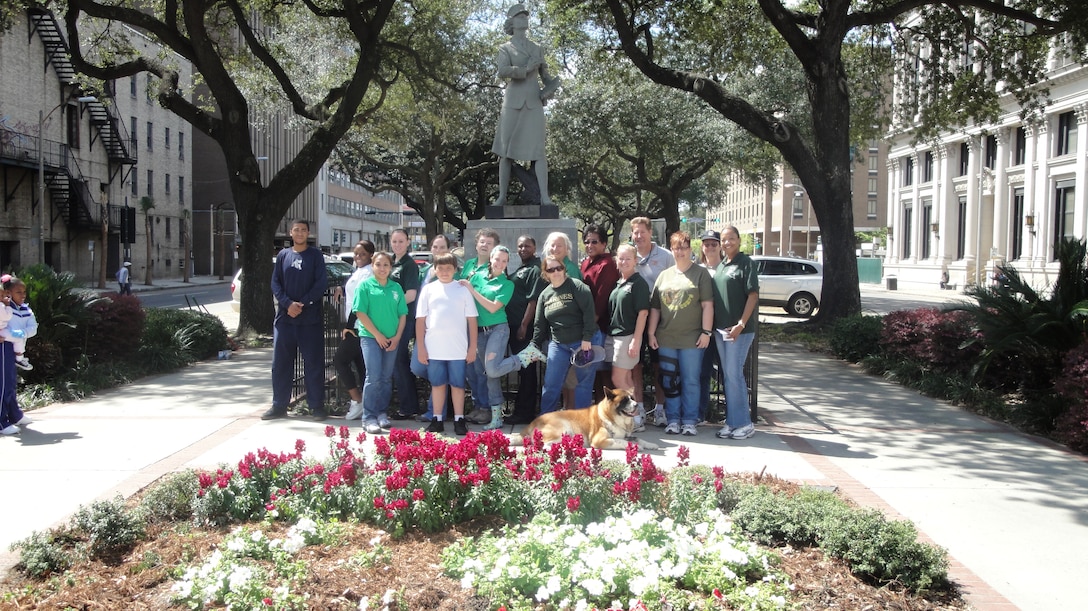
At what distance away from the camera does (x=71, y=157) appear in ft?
132

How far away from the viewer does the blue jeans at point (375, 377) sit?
797 centimetres

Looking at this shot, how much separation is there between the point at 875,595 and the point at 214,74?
1480 cm

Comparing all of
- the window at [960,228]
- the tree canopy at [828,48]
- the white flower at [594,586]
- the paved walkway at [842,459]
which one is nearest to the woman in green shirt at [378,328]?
the paved walkway at [842,459]

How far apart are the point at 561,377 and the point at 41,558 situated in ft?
14.5

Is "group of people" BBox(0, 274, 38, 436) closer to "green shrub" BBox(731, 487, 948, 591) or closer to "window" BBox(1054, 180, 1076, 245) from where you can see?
"green shrub" BBox(731, 487, 948, 591)

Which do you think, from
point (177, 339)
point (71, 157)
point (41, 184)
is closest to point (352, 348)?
point (177, 339)

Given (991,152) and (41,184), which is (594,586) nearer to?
(41,184)

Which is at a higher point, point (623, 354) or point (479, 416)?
point (623, 354)

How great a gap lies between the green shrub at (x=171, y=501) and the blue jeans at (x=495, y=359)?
3.09m

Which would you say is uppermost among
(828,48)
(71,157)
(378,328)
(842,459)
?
(71,157)

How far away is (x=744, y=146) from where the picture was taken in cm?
2956

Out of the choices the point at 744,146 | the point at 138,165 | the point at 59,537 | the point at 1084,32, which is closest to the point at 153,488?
the point at 59,537

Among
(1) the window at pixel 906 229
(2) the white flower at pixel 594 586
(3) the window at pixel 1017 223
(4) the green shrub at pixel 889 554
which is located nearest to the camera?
(2) the white flower at pixel 594 586

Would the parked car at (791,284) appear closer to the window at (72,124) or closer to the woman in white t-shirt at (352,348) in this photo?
the woman in white t-shirt at (352,348)
